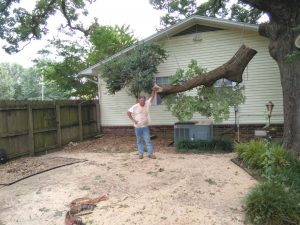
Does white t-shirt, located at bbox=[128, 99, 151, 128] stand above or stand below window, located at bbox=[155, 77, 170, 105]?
below

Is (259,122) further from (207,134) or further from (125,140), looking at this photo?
(125,140)

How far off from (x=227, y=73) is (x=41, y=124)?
20.4 feet

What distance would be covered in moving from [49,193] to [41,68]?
12.4 metres

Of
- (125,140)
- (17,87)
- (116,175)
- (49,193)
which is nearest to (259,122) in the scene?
(125,140)

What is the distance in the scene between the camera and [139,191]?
5246 mm

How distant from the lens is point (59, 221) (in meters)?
4.23

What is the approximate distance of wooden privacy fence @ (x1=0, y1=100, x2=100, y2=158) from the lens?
8445 mm

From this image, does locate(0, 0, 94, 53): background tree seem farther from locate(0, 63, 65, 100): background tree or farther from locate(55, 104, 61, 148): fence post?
locate(0, 63, 65, 100): background tree

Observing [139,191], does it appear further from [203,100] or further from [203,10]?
[203,10]

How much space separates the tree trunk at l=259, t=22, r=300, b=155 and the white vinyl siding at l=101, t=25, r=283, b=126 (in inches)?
148

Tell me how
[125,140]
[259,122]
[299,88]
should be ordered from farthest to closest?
[125,140] < [259,122] < [299,88]

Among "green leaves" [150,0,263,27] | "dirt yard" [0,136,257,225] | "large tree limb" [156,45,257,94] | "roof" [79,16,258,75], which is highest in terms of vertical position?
"green leaves" [150,0,263,27]

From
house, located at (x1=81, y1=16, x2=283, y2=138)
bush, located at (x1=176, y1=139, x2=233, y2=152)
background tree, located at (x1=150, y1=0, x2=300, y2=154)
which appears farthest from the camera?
house, located at (x1=81, y1=16, x2=283, y2=138)

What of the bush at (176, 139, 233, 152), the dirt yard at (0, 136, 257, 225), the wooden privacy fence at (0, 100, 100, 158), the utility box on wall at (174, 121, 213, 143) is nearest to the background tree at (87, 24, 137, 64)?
the wooden privacy fence at (0, 100, 100, 158)
